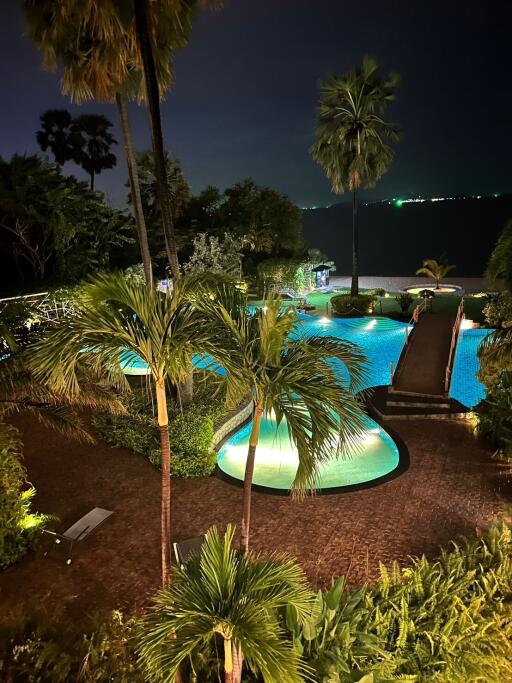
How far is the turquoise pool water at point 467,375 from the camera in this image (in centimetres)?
1298

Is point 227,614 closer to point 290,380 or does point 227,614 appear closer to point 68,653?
point 290,380

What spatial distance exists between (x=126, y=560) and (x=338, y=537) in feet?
9.41

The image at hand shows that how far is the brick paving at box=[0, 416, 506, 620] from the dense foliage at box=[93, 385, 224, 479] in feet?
0.89

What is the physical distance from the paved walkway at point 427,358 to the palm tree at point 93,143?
22.5 meters

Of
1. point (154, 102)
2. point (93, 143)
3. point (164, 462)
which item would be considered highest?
point (93, 143)

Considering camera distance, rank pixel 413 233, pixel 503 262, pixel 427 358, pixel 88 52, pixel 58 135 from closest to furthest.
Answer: pixel 503 262, pixel 88 52, pixel 427 358, pixel 58 135, pixel 413 233

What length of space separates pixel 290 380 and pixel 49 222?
781 inches

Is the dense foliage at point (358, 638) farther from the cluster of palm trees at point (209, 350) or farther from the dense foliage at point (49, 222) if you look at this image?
the dense foliage at point (49, 222)

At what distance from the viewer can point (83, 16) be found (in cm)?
751

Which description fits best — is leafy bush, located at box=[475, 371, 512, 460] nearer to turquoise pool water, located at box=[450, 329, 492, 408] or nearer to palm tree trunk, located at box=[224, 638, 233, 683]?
turquoise pool water, located at box=[450, 329, 492, 408]

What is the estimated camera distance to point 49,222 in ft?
68.0

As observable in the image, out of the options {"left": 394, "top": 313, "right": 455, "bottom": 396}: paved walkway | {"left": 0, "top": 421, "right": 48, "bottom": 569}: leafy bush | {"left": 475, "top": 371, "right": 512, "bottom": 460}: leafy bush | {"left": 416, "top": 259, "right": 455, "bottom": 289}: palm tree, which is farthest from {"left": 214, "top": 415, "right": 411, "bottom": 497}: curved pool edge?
{"left": 416, "top": 259, "right": 455, "bottom": 289}: palm tree

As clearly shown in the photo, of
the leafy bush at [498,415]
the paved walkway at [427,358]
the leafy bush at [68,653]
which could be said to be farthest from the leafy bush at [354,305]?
the leafy bush at [68,653]

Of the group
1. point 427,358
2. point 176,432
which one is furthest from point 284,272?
point 176,432
